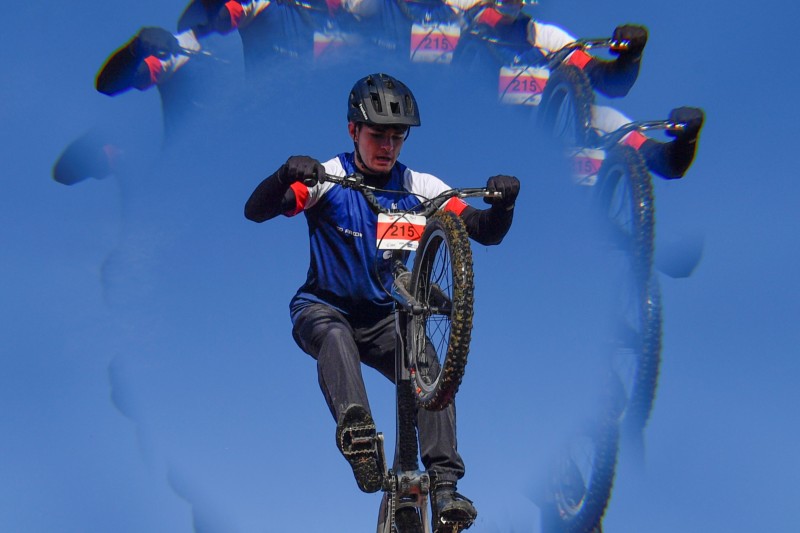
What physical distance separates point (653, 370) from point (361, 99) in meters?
4.65

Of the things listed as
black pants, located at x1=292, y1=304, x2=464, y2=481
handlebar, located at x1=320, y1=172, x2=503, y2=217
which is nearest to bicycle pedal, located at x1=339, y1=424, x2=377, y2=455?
black pants, located at x1=292, y1=304, x2=464, y2=481

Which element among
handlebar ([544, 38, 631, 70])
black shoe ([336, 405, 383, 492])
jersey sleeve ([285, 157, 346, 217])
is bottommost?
black shoe ([336, 405, 383, 492])

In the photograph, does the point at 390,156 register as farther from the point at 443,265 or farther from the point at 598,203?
the point at 598,203

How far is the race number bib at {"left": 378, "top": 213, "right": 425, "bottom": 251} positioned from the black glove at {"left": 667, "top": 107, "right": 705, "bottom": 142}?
4191 mm

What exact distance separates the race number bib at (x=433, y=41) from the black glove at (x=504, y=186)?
4199mm

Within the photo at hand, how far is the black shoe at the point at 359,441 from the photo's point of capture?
17.5 feet

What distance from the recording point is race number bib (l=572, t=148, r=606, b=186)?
33.5 feet

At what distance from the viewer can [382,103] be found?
20.3ft

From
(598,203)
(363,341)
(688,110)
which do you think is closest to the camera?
(363,341)

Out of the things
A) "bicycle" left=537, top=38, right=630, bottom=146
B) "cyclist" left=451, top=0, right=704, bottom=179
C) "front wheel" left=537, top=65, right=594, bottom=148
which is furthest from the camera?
"front wheel" left=537, top=65, right=594, bottom=148

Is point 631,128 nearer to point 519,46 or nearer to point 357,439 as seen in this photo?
point 519,46

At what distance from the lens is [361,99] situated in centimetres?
627

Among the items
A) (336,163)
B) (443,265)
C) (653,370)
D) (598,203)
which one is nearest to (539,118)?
(598,203)

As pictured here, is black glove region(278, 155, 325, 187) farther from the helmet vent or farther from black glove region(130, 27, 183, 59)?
black glove region(130, 27, 183, 59)
